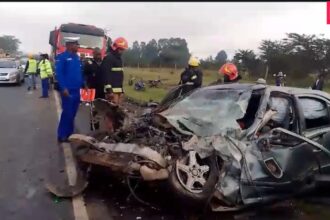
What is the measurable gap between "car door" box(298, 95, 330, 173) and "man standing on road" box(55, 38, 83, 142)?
388 cm

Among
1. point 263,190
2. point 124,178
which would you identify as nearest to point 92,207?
point 124,178

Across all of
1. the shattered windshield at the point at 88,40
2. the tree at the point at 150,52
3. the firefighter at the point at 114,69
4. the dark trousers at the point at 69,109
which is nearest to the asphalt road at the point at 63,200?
the dark trousers at the point at 69,109

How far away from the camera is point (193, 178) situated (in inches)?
172

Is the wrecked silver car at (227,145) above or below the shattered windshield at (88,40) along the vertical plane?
below

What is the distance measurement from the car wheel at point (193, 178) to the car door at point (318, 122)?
1417 millimetres

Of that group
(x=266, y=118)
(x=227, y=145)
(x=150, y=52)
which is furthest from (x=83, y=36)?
(x=150, y=52)

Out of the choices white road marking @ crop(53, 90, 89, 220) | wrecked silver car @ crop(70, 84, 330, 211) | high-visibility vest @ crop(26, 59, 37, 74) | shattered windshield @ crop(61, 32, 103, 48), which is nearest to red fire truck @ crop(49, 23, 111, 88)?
shattered windshield @ crop(61, 32, 103, 48)

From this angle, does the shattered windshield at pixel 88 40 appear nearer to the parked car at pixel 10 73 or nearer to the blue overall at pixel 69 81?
the parked car at pixel 10 73

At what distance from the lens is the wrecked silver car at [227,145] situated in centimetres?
437

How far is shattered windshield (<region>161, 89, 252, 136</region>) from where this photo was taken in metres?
4.98

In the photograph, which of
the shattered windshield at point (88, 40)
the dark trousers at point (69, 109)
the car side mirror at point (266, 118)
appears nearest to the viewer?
the car side mirror at point (266, 118)

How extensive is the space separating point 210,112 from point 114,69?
3.03 metres

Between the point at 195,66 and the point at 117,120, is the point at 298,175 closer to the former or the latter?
the point at 117,120

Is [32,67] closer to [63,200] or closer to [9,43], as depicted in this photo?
[63,200]
